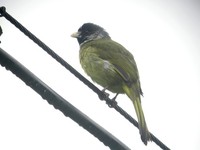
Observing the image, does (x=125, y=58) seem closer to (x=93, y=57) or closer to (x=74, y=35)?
(x=93, y=57)

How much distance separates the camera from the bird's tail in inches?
139

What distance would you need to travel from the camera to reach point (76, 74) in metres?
3.24

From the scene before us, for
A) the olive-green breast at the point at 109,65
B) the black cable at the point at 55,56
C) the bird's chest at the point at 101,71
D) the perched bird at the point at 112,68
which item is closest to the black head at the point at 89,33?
the perched bird at the point at 112,68

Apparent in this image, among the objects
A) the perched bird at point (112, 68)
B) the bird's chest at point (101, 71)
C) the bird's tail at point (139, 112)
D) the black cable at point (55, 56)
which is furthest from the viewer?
the bird's chest at point (101, 71)

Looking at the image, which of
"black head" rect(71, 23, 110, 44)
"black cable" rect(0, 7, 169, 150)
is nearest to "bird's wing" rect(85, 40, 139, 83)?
"black head" rect(71, 23, 110, 44)

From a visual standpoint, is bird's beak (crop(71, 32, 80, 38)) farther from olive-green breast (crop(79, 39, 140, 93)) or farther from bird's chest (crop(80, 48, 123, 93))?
bird's chest (crop(80, 48, 123, 93))

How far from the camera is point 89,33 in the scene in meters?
7.31

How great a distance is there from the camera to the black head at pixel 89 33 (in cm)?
710

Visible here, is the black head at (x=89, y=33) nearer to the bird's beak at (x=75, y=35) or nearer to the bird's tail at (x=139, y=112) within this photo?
the bird's beak at (x=75, y=35)

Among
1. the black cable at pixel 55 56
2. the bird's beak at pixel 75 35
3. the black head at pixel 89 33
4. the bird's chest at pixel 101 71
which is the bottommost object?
the black cable at pixel 55 56

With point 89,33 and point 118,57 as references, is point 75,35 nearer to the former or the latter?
point 89,33

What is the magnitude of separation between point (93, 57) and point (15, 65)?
3107 mm

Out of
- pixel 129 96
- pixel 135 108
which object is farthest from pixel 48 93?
pixel 129 96

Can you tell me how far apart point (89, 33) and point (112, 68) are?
2291 mm
